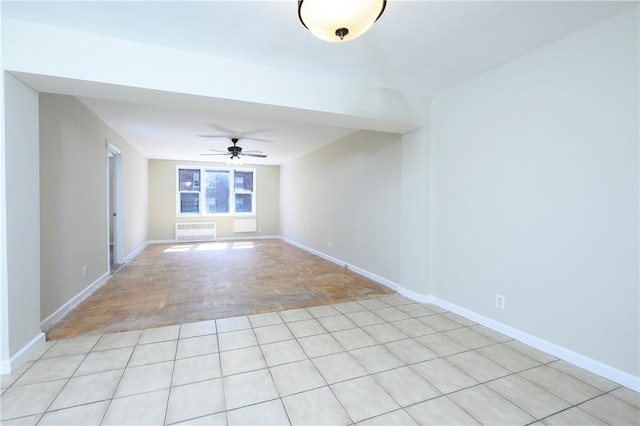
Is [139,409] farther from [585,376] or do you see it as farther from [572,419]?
[585,376]

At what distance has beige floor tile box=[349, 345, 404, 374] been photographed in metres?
2.07

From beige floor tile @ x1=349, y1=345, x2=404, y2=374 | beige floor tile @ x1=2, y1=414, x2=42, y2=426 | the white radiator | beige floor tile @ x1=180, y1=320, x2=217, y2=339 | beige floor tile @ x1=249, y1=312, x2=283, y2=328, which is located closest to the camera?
beige floor tile @ x1=2, y1=414, x2=42, y2=426

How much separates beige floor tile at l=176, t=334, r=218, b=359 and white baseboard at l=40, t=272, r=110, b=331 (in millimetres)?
1317

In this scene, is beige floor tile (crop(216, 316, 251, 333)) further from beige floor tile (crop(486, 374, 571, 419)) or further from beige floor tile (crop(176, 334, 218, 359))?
beige floor tile (crop(486, 374, 571, 419))

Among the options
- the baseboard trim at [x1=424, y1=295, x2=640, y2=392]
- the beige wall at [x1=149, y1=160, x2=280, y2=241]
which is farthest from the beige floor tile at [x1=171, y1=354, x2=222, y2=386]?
the beige wall at [x1=149, y1=160, x2=280, y2=241]

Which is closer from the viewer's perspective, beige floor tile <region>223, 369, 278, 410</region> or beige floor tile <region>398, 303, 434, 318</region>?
beige floor tile <region>223, 369, 278, 410</region>

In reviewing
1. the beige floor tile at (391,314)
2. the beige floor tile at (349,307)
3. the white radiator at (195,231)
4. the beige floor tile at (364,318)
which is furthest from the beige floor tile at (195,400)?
the white radiator at (195,231)

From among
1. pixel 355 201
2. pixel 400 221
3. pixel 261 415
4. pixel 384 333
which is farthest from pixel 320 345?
pixel 355 201

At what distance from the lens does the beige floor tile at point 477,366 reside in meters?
1.99

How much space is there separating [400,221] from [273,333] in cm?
220

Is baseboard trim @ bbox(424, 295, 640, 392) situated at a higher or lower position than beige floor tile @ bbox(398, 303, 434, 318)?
higher

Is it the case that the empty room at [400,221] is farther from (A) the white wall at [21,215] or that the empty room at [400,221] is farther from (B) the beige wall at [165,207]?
(B) the beige wall at [165,207]

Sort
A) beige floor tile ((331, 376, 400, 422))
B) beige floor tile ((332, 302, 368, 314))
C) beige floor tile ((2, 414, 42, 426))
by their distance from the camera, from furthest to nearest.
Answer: beige floor tile ((332, 302, 368, 314)) → beige floor tile ((331, 376, 400, 422)) → beige floor tile ((2, 414, 42, 426))

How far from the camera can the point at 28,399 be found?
1695 mm
